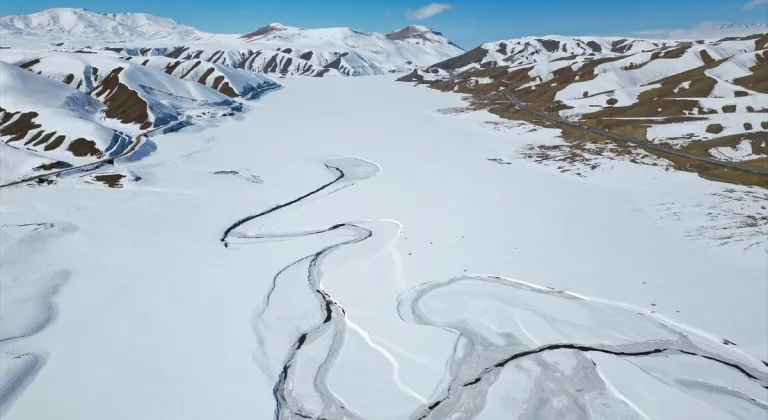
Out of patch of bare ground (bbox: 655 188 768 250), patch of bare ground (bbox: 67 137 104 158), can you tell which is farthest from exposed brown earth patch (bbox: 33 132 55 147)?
patch of bare ground (bbox: 655 188 768 250)

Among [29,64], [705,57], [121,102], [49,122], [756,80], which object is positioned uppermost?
[705,57]

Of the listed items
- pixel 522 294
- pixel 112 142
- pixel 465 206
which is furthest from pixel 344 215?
pixel 112 142

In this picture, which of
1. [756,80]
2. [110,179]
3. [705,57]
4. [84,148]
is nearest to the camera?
[110,179]

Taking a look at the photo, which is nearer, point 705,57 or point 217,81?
point 705,57

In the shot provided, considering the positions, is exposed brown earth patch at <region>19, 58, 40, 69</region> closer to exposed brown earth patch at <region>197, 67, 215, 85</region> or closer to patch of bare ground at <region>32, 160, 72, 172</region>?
exposed brown earth patch at <region>197, 67, 215, 85</region>

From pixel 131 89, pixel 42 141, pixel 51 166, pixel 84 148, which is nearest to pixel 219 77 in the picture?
pixel 131 89

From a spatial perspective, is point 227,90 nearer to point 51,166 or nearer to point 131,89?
point 131,89
